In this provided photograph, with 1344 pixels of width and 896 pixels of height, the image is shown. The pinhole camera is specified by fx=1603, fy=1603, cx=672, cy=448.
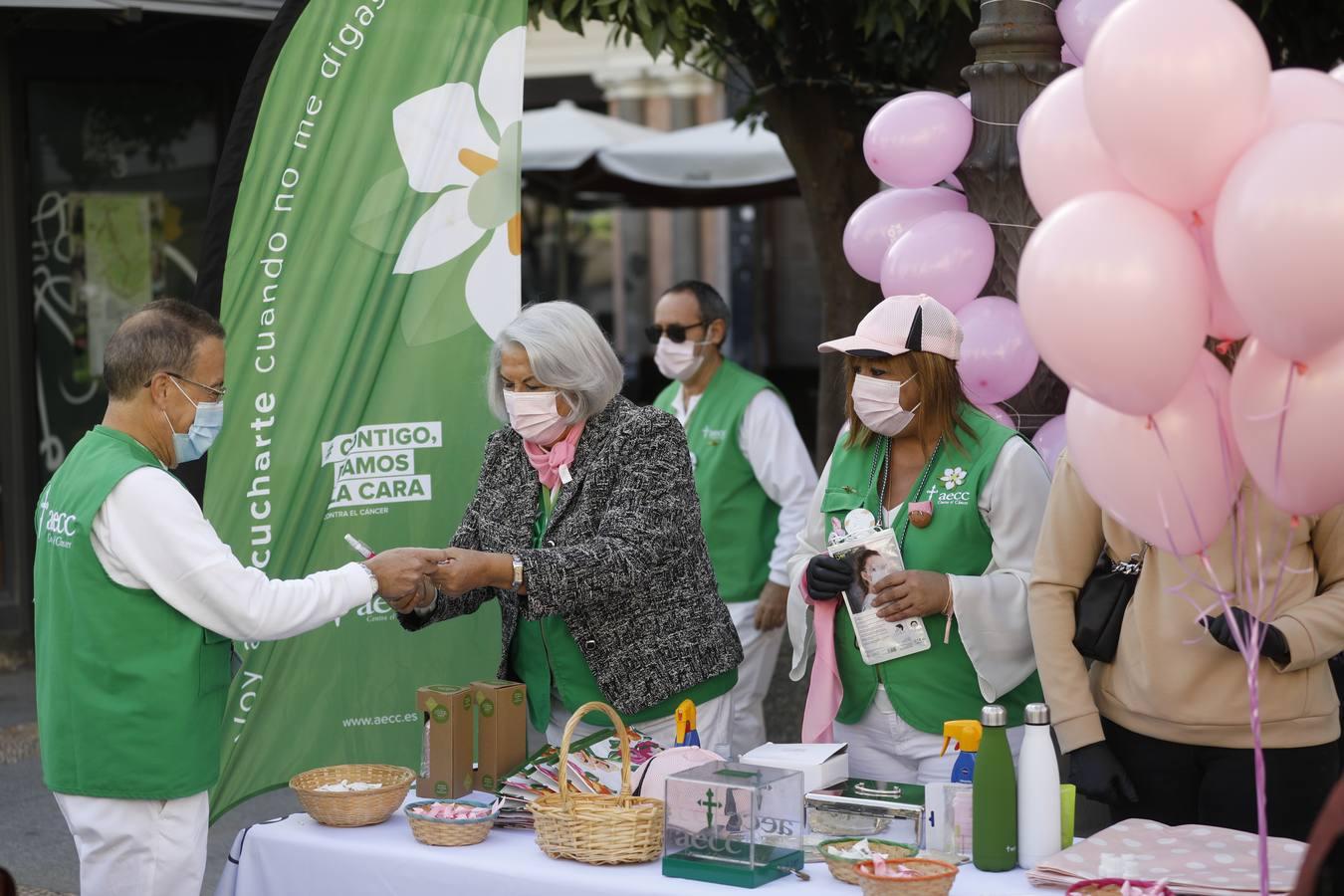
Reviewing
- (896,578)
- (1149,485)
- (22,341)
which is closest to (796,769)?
(896,578)

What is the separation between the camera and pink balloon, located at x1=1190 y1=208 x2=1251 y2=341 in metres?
2.58

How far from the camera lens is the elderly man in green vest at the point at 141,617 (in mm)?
3174

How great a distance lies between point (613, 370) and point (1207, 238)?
5.38ft

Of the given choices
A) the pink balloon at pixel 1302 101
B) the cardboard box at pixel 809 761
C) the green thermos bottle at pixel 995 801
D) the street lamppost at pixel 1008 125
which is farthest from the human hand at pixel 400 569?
the pink balloon at pixel 1302 101

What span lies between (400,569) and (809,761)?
3.35 feet

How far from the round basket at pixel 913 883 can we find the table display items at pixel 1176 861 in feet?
0.62

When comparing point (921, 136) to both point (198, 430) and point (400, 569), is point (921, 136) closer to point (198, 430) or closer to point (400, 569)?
point (400, 569)

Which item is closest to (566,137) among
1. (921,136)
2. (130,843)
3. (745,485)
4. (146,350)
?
(745,485)

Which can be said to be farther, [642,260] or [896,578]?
[642,260]

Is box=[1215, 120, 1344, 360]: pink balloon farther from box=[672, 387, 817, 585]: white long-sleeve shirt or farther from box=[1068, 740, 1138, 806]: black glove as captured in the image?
box=[672, 387, 817, 585]: white long-sleeve shirt

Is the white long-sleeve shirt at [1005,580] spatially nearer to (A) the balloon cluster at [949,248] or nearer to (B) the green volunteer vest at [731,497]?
(A) the balloon cluster at [949,248]

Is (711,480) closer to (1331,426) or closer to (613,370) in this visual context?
(613,370)

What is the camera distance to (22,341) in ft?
28.0

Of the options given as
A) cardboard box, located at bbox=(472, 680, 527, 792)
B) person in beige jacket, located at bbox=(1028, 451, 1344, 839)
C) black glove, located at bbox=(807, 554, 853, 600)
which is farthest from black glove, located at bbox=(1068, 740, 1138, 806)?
cardboard box, located at bbox=(472, 680, 527, 792)
